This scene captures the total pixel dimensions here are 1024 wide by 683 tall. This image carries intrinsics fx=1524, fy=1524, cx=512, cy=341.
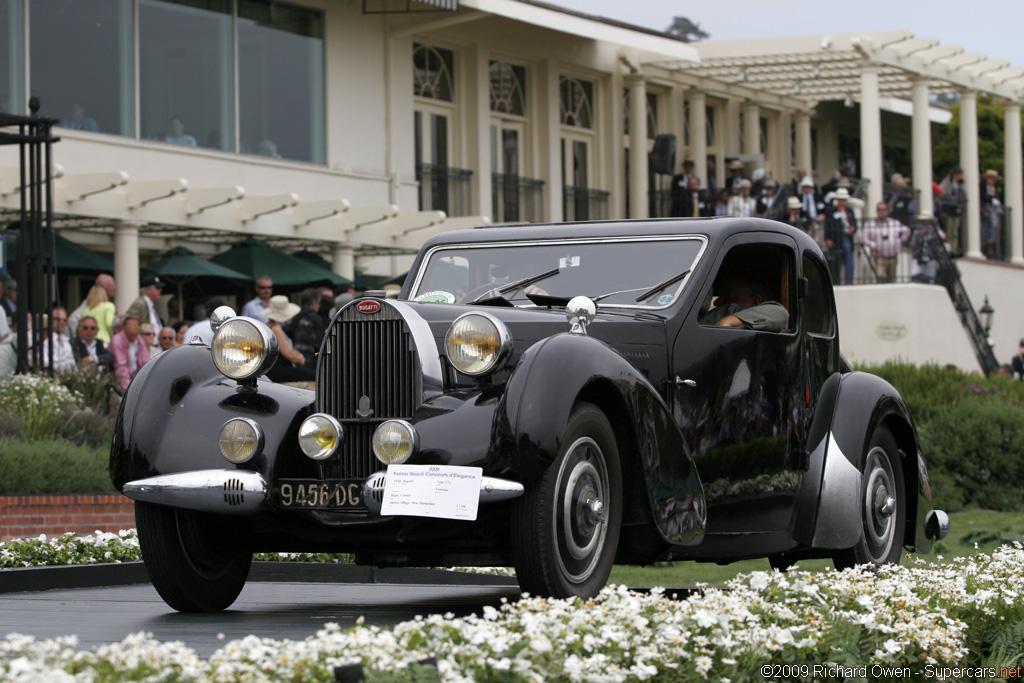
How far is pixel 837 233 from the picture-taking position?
85.1ft

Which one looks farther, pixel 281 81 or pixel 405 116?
pixel 405 116

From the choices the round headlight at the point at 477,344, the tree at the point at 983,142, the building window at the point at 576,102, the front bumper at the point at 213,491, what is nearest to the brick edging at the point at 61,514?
the front bumper at the point at 213,491

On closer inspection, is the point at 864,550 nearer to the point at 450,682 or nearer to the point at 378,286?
the point at 450,682

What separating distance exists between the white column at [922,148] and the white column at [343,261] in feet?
42.0

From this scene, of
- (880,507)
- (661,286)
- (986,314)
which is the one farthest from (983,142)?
(661,286)

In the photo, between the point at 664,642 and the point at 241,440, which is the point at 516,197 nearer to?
Answer: the point at 241,440

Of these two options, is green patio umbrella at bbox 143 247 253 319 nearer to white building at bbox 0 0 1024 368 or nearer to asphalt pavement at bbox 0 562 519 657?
white building at bbox 0 0 1024 368

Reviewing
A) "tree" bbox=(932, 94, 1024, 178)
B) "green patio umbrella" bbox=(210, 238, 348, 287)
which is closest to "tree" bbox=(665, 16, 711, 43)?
"tree" bbox=(932, 94, 1024, 178)

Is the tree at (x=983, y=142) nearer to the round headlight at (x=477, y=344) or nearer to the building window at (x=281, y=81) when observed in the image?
the building window at (x=281, y=81)

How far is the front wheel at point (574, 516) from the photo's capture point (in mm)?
5668

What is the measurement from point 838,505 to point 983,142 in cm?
4116

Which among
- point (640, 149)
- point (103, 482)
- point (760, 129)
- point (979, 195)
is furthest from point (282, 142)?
point (979, 195)

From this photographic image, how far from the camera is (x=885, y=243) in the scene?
26391mm

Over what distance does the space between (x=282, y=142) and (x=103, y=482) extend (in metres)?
13.1
